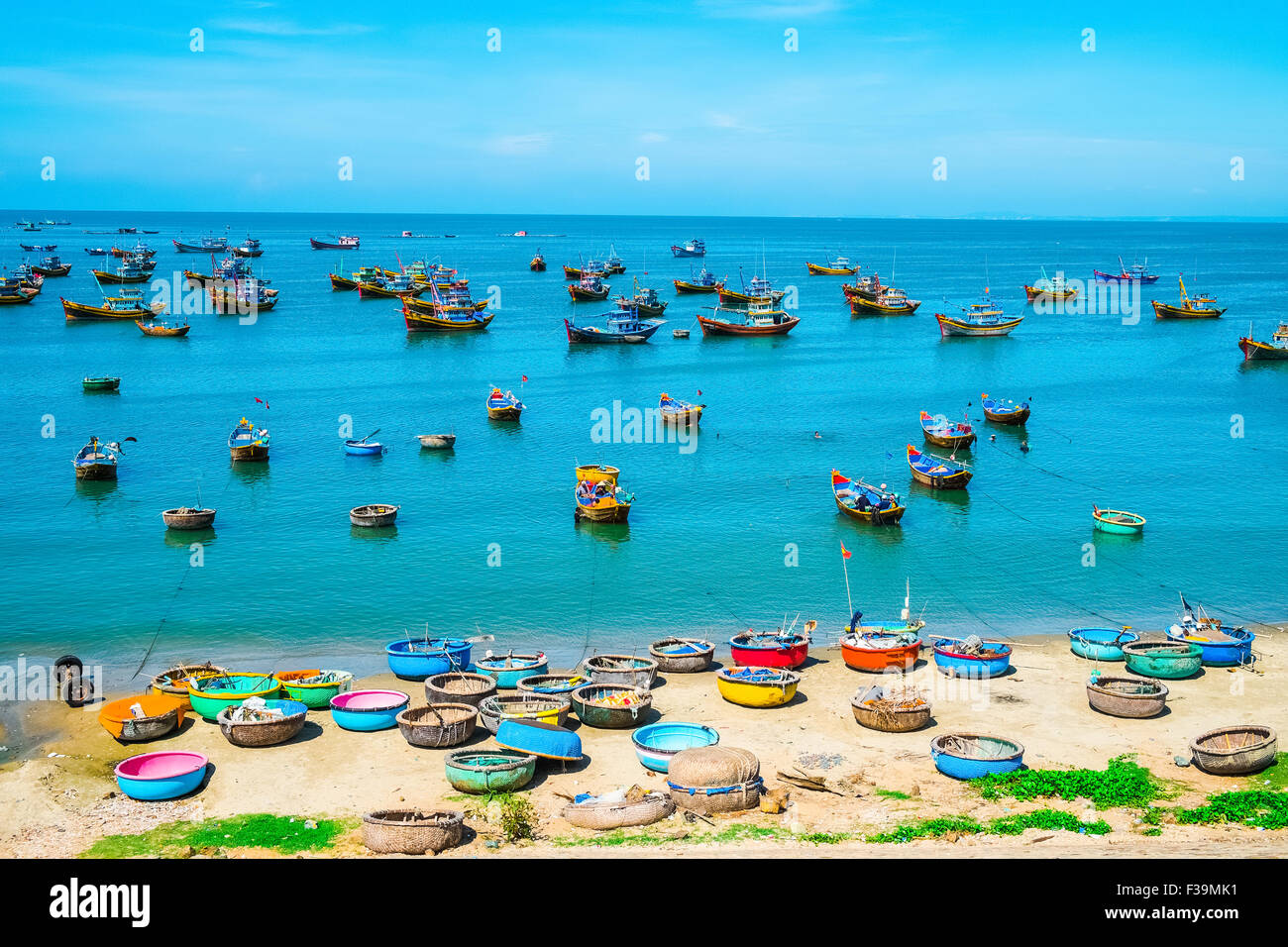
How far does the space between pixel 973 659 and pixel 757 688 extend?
5.53m

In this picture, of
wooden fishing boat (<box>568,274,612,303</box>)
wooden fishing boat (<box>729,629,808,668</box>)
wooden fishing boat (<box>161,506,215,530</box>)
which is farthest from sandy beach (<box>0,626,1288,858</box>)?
wooden fishing boat (<box>568,274,612,303</box>)

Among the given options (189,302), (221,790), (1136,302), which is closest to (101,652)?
(221,790)

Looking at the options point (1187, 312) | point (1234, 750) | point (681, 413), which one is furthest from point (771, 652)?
point (1187, 312)

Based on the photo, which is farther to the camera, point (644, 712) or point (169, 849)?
point (644, 712)

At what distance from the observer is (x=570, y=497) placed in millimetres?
44750

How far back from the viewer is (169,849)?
17.4m

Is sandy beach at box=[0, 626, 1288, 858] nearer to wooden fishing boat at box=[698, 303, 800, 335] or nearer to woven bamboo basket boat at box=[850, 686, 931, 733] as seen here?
woven bamboo basket boat at box=[850, 686, 931, 733]

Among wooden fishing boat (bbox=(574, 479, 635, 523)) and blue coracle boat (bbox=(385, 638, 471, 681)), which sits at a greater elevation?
wooden fishing boat (bbox=(574, 479, 635, 523))

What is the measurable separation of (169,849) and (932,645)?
61.0ft

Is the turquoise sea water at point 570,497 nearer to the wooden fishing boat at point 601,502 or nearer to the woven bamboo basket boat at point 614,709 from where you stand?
the wooden fishing boat at point 601,502

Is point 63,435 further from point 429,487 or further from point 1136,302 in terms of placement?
point 1136,302

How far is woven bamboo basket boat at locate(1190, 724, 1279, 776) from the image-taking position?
19719 millimetres

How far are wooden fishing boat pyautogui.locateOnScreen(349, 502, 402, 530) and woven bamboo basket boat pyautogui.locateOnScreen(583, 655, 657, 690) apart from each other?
→ 15.9 meters
